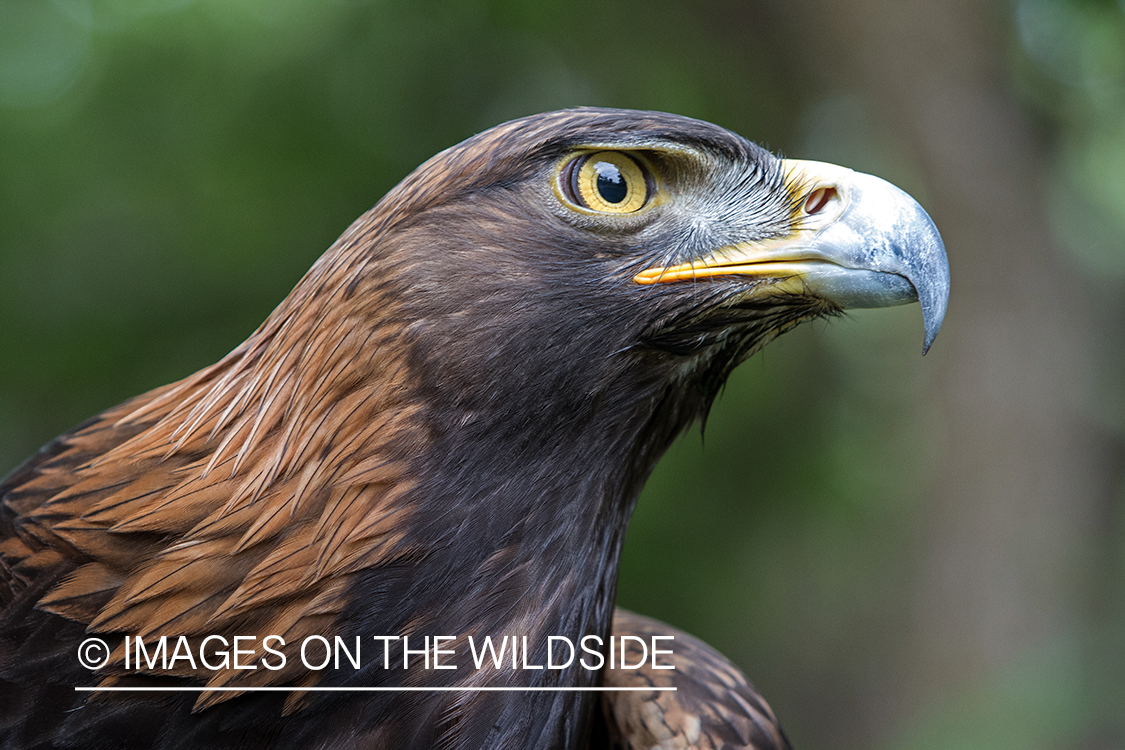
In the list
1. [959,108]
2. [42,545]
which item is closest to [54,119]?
[42,545]

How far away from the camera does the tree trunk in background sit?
6746 mm

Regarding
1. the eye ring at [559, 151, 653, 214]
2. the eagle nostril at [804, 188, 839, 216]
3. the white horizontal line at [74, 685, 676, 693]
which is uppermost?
the eye ring at [559, 151, 653, 214]

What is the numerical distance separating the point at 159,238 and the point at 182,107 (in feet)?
3.01

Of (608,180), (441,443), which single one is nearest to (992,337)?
(608,180)

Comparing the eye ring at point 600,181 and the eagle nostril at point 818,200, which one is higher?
the eye ring at point 600,181

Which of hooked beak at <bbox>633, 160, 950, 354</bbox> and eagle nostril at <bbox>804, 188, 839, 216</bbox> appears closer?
hooked beak at <bbox>633, 160, 950, 354</bbox>

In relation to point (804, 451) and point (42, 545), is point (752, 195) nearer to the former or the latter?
point (42, 545)

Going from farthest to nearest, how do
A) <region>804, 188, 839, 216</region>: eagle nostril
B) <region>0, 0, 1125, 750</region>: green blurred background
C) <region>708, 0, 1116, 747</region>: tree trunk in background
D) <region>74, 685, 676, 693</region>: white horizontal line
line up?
<region>708, 0, 1116, 747</region>: tree trunk in background
<region>0, 0, 1125, 750</region>: green blurred background
<region>804, 188, 839, 216</region>: eagle nostril
<region>74, 685, 676, 693</region>: white horizontal line

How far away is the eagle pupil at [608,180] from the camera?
2.08 meters

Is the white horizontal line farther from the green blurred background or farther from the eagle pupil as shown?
the green blurred background

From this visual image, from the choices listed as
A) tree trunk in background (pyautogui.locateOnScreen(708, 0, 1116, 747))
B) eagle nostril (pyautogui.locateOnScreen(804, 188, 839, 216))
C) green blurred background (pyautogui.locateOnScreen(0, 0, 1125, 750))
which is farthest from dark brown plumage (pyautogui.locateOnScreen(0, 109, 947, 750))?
tree trunk in background (pyautogui.locateOnScreen(708, 0, 1116, 747))

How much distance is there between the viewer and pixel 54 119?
6484 mm

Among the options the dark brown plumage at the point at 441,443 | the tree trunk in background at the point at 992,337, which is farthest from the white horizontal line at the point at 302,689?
the tree trunk in background at the point at 992,337

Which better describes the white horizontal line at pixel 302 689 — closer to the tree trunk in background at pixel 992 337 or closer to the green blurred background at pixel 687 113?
the green blurred background at pixel 687 113
